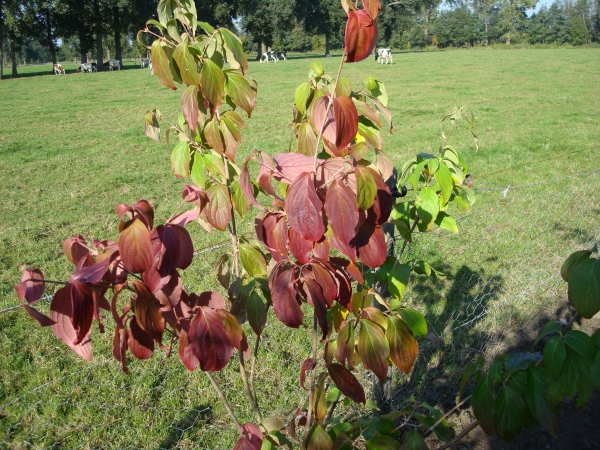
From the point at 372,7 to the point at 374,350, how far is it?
651 millimetres

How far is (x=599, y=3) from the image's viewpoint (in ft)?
214

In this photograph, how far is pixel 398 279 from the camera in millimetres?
1522

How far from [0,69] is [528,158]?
101 feet

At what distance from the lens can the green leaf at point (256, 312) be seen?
112 centimetres

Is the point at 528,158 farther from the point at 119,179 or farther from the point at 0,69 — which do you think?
the point at 0,69

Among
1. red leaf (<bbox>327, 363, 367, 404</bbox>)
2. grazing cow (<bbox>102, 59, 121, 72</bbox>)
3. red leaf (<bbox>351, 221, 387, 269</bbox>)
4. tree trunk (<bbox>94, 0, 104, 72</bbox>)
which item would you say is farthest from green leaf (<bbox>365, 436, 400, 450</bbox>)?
tree trunk (<bbox>94, 0, 104, 72</bbox>)

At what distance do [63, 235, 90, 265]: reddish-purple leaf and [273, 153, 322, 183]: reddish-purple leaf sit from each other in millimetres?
374

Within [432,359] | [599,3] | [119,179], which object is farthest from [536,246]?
[599,3]

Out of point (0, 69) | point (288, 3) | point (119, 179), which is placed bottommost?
point (119, 179)

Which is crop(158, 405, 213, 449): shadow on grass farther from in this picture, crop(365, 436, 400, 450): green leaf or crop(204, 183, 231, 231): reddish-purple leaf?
crop(204, 183, 231, 231): reddish-purple leaf

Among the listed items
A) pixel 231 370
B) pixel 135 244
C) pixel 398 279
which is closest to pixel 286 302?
pixel 135 244

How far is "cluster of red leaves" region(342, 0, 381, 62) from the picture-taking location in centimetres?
86

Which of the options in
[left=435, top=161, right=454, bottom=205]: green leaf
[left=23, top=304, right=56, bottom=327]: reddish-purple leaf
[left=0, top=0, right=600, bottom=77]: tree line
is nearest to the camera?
[left=23, top=304, right=56, bottom=327]: reddish-purple leaf

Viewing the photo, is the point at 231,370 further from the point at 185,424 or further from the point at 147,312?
the point at 147,312
